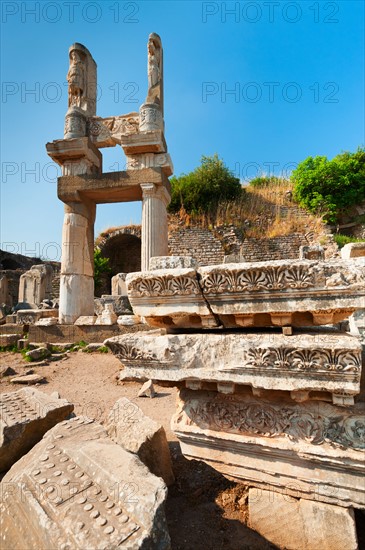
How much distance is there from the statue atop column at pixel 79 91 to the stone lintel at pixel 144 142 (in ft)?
4.34

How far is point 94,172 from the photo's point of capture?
754 centimetres

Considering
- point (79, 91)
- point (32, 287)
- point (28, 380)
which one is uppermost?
point (79, 91)

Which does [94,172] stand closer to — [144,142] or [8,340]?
[144,142]

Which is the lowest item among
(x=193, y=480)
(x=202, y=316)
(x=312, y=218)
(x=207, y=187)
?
(x=193, y=480)

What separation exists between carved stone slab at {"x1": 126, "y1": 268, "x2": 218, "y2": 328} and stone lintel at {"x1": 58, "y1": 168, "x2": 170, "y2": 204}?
564 cm

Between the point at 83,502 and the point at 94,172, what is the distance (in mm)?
7507

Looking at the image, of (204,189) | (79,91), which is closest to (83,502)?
(79,91)

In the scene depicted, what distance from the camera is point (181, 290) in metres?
1.64

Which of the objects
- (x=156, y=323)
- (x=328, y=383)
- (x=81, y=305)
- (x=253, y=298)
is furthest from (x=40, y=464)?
(x=81, y=305)

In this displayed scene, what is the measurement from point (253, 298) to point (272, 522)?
3.91 ft

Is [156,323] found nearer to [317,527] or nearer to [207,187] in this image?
[317,527]

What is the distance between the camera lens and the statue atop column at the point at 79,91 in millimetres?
7254

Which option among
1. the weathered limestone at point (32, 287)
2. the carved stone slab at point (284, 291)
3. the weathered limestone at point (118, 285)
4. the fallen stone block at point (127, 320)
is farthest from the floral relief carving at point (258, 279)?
the weathered limestone at point (32, 287)

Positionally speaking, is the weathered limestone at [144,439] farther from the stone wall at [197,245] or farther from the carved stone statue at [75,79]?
the stone wall at [197,245]
